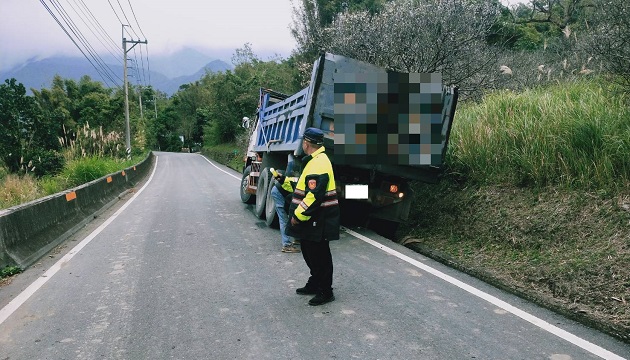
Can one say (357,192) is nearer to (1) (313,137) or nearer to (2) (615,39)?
(1) (313,137)

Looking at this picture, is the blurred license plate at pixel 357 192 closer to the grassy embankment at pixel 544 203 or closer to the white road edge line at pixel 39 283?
the grassy embankment at pixel 544 203

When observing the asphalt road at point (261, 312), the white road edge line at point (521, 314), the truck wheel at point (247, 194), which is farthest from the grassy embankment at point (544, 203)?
the truck wheel at point (247, 194)

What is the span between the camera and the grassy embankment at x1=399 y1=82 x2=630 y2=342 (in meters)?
4.76

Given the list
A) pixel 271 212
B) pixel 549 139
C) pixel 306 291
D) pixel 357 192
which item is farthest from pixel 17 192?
pixel 549 139

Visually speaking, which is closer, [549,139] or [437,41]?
[549,139]

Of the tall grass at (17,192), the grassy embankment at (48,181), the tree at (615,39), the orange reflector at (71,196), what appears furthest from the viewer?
the grassy embankment at (48,181)

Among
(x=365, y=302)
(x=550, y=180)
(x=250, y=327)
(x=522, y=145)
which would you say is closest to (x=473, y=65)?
(x=522, y=145)

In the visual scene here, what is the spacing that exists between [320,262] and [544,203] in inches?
133

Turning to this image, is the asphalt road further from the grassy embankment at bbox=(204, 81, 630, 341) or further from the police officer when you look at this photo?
the grassy embankment at bbox=(204, 81, 630, 341)

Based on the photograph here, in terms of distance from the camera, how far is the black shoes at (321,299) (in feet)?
15.1

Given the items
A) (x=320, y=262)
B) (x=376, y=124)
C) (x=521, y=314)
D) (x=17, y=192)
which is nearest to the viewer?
(x=521, y=314)

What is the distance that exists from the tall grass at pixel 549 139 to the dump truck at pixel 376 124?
3.35 feet

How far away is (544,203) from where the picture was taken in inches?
248

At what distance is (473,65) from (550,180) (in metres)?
7.86
